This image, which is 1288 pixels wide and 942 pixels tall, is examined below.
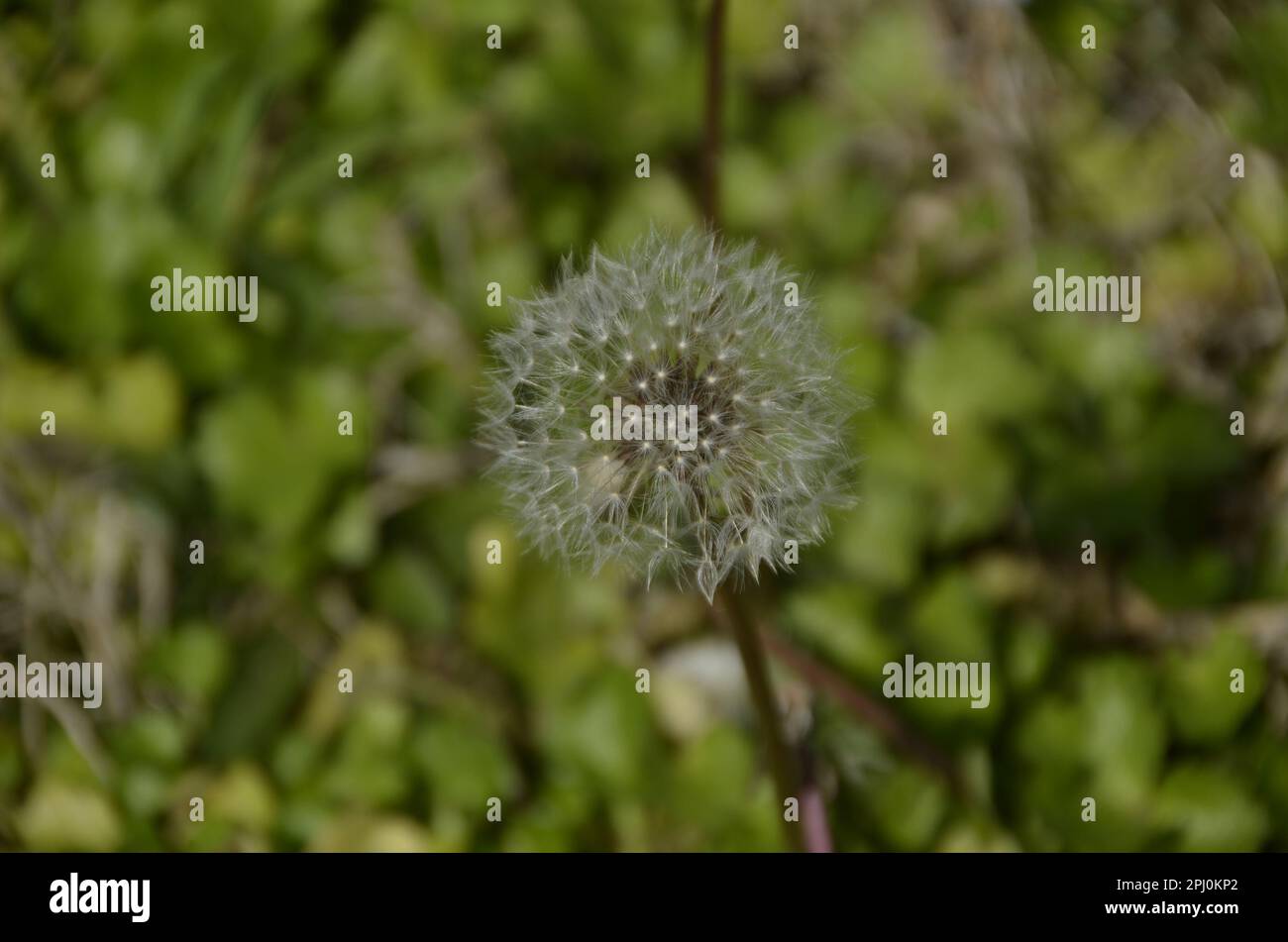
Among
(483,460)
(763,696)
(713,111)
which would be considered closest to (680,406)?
(763,696)

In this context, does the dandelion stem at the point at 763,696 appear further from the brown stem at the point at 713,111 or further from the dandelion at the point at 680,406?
the brown stem at the point at 713,111

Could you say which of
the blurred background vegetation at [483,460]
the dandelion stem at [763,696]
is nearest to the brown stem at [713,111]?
the blurred background vegetation at [483,460]

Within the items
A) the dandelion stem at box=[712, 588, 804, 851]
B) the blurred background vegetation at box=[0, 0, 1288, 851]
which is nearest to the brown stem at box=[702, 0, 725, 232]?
the blurred background vegetation at box=[0, 0, 1288, 851]

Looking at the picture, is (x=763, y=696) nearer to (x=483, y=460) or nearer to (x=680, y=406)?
(x=680, y=406)

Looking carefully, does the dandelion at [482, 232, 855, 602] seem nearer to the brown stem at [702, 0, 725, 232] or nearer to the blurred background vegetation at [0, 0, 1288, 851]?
the brown stem at [702, 0, 725, 232]
